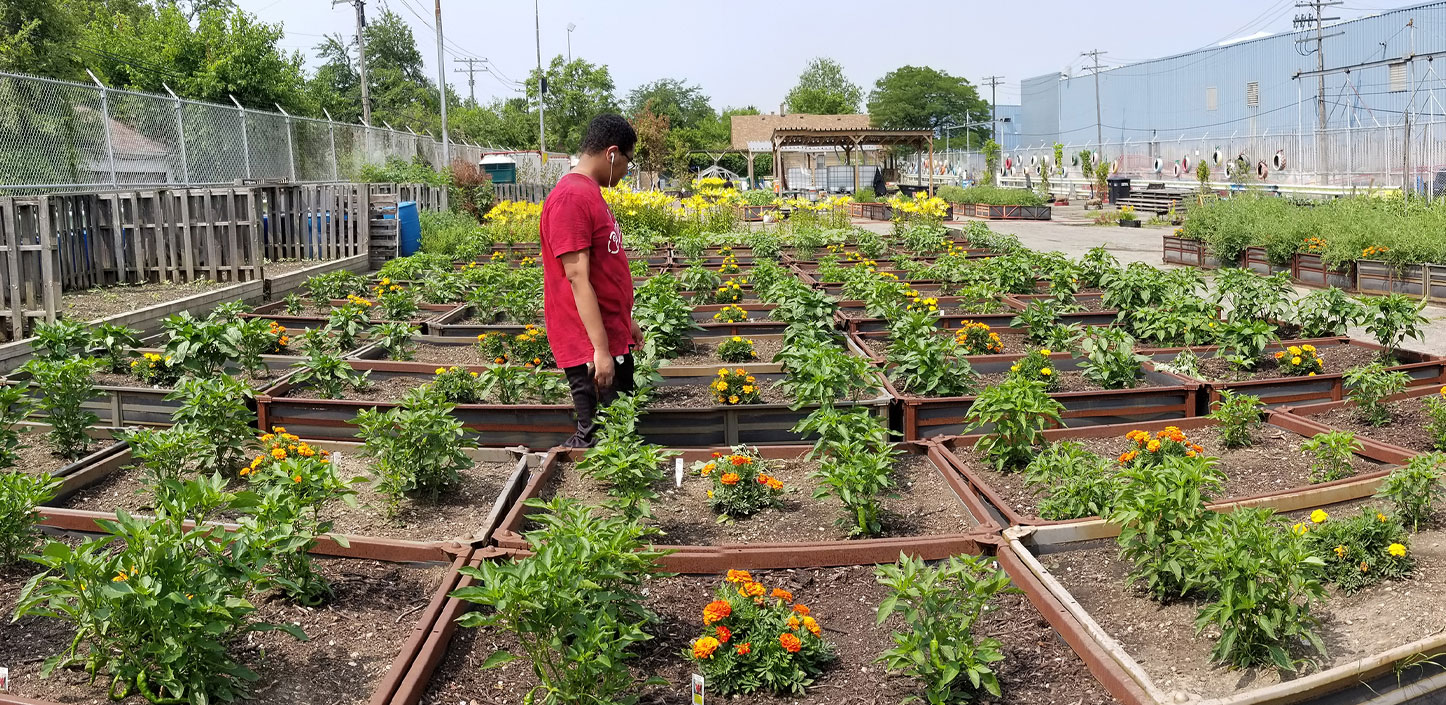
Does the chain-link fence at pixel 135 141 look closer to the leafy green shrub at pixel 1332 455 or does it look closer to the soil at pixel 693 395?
the soil at pixel 693 395

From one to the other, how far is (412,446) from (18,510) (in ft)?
4.41

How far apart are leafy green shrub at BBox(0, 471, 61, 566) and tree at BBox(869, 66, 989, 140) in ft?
258

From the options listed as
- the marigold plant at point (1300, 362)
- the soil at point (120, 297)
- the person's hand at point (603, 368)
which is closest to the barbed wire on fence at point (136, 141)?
the soil at point (120, 297)

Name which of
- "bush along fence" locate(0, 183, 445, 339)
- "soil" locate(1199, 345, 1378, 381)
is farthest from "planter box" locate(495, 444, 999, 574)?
"bush along fence" locate(0, 183, 445, 339)

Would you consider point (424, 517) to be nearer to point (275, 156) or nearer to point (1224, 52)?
point (275, 156)

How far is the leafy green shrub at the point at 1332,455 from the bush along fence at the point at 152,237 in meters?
8.05

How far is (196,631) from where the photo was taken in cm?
262

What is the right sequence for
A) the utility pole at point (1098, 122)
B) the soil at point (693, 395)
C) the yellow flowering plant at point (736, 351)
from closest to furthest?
the soil at point (693, 395)
the yellow flowering plant at point (736, 351)
the utility pole at point (1098, 122)

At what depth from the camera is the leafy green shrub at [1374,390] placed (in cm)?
514

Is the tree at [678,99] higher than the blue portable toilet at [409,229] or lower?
higher

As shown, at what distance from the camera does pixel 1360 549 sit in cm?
351

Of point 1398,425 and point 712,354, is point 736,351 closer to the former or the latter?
point 712,354

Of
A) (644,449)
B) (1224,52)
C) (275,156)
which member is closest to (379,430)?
(644,449)

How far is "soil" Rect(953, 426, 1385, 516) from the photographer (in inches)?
170
